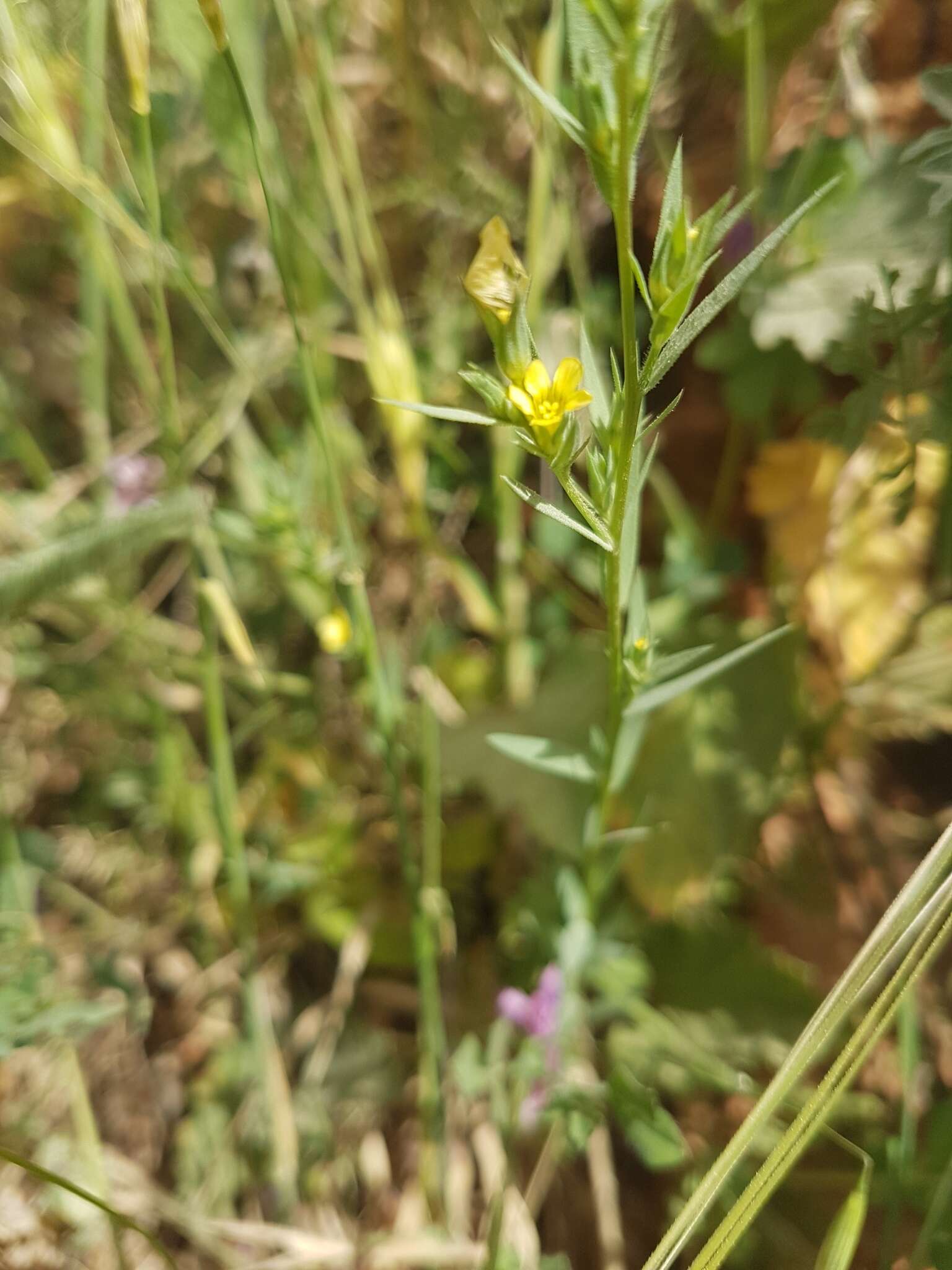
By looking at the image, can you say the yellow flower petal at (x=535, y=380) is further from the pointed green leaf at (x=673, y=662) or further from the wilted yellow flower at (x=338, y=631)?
the wilted yellow flower at (x=338, y=631)

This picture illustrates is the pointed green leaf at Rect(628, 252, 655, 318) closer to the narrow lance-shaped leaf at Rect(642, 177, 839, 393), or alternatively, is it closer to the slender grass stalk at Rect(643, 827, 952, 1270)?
the narrow lance-shaped leaf at Rect(642, 177, 839, 393)

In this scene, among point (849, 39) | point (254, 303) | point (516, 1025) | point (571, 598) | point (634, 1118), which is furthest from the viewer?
point (254, 303)

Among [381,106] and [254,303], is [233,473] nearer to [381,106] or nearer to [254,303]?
[254,303]

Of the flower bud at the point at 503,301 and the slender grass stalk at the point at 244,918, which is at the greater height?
the flower bud at the point at 503,301

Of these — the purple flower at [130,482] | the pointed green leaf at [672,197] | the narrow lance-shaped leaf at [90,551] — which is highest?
the pointed green leaf at [672,197]

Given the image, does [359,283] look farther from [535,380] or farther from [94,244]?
[535,380]

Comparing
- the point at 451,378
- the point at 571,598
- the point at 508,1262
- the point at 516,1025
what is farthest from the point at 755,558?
the point at 508,1262

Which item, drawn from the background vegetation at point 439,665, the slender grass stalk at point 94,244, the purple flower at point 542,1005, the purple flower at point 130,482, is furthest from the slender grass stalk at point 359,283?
the purple flower at point 542,1005
